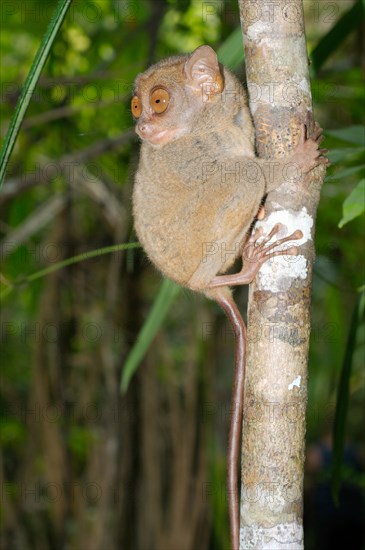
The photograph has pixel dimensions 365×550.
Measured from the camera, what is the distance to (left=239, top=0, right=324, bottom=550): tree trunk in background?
1.53 metres

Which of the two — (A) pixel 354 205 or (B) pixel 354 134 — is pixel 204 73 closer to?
(B) pixel 354 134

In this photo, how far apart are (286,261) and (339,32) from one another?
1.16m

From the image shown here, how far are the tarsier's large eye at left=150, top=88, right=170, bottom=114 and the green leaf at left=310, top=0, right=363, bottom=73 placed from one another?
53cm

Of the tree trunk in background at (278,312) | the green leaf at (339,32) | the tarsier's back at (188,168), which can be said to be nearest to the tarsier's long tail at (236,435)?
the tree trunk in background at (278,312)

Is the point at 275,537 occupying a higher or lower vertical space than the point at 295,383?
lower

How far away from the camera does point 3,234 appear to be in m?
5.53

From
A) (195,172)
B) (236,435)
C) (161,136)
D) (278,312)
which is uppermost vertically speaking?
(161,136)

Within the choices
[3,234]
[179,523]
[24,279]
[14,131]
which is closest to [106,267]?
[3,234]

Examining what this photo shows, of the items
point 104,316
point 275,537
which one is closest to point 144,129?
point 275,537

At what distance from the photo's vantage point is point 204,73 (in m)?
2.35

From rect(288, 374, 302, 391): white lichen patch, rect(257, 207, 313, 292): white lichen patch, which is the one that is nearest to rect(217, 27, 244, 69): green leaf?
rect(257, 207, 313, 292): white lichen patch

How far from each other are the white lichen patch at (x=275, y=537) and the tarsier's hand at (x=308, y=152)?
83 centimetres

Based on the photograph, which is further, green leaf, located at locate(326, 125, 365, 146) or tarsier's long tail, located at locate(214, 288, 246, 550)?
green leaf, located at locate(326, 125, 365, 146)

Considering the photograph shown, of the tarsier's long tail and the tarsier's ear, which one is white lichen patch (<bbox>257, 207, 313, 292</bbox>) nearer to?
the tarsier's long tail
